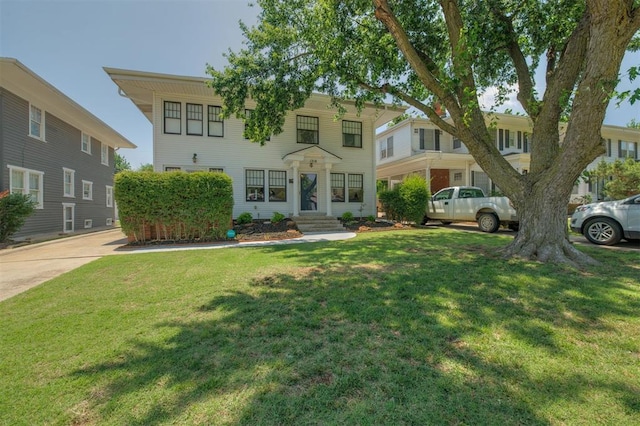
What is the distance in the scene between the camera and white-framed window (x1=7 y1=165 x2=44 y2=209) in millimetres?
Result: 11294

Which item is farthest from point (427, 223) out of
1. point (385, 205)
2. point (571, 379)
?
point (571, 379)

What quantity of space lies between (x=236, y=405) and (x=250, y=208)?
1250 cm

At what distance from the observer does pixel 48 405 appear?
2.00m

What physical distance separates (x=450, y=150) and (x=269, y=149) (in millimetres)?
12432

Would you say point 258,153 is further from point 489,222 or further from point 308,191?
point 489,222

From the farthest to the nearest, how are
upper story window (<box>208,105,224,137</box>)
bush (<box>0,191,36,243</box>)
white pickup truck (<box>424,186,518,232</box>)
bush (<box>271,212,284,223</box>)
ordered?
upper story window (<box>208,105,224,137</box>) < bush (<box>271,212,284,223</box>) < white pickup truck (<box>424,186,518,232</box>) < bush (<box>0,191,36,243</box>)

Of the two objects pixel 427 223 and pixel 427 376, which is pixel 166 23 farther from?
pixel 427 223

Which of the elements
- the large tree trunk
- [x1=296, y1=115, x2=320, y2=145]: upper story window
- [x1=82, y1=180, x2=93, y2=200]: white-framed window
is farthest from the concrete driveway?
[x1=296, y1=115, x2=320, y2=145]: upper story window

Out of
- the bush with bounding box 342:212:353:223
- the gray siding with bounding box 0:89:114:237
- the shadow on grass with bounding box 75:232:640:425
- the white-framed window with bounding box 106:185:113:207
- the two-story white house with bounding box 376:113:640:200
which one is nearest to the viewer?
the shadow on grass with bounding box 75:232:640:425

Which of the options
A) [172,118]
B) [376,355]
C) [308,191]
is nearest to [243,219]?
[308,191]

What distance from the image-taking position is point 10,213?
976 cm

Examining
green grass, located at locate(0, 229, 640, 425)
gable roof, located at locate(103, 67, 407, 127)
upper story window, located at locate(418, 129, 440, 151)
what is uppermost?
gable roof, located at locate(103, 67, 407, 127)

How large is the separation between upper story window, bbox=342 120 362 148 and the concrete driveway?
1140 cm

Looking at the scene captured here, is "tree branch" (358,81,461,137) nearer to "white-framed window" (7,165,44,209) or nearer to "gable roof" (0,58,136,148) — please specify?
"gable roof" (0,58,136,148)
